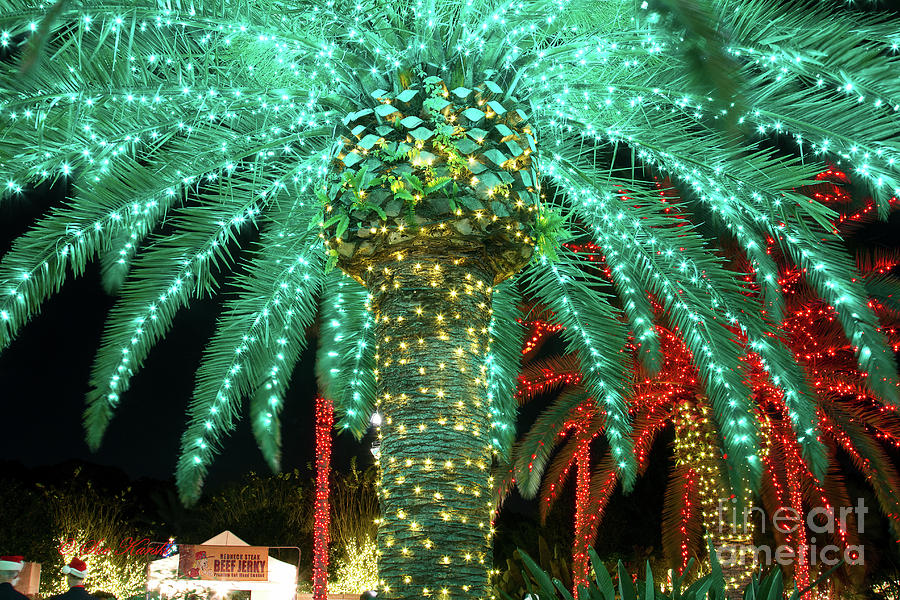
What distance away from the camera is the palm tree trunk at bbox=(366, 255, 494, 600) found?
4938 millimetres

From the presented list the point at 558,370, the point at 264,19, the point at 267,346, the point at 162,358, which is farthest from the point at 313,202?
the point at 162,358

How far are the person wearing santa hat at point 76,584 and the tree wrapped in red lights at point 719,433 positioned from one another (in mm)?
7362

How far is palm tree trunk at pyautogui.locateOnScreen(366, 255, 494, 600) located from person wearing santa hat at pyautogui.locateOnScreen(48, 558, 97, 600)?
156 inches

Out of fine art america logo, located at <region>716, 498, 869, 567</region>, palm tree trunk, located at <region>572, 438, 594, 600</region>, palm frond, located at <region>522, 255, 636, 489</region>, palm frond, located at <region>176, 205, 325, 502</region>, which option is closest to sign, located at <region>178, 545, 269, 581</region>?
palm tree trunk, located at <region>572, 438, 594, 600</region>

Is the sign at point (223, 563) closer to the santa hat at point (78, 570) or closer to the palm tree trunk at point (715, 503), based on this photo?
the santa hat at point (78, 570)

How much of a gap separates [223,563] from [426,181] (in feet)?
32.6

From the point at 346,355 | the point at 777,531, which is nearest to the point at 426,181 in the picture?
the point at 346,355

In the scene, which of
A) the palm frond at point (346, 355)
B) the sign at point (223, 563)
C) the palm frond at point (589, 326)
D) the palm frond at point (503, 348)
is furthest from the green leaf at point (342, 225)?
the sign at point (223, 563)

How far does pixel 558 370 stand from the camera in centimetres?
1419

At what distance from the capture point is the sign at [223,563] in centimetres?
1295

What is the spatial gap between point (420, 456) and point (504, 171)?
2077mm

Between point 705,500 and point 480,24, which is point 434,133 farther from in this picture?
point 705,500

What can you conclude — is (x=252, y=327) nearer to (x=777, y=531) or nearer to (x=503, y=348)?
(x=503, y=348)

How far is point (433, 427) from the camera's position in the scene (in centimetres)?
518
